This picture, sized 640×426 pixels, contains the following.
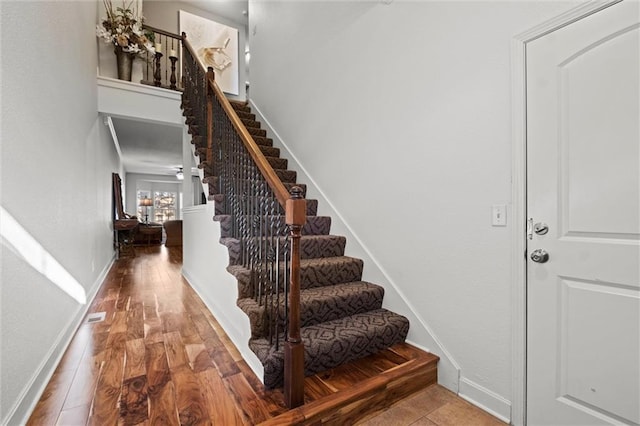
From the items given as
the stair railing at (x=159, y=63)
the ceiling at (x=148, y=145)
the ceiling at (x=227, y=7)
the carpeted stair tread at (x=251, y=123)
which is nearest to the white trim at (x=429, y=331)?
the carpeted stair tread at (x=251, y=123)

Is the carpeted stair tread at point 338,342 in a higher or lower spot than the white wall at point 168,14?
lower

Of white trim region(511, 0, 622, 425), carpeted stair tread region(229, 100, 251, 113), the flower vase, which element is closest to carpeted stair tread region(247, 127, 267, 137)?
carpeted stair tread region(229, 100, 251, 113)

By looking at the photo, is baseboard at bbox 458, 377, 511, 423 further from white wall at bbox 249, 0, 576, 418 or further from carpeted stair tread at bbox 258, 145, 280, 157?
carpeted stair tread at bbox 258, 145, 280, 157

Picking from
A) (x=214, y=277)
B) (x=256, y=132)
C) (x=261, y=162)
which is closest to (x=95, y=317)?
(x=214, y=277)

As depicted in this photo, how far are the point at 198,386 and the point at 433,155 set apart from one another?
193 cm

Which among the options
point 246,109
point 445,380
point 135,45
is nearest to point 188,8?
point 135,45

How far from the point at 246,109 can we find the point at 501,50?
12.4 feet

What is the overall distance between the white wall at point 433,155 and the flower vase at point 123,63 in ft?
9.73

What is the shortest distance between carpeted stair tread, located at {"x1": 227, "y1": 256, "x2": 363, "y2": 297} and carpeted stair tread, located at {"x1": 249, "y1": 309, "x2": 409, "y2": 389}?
33 centimetres

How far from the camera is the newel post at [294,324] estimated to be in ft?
4.72

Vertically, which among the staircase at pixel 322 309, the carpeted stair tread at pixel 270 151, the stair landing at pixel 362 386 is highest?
the carpeted stair tread at pixel 270 151

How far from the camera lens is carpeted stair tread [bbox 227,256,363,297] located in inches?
77.9

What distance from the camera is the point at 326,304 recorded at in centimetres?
201

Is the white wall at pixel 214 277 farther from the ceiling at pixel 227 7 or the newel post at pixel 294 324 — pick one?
the ceiling at pixel 227 7
